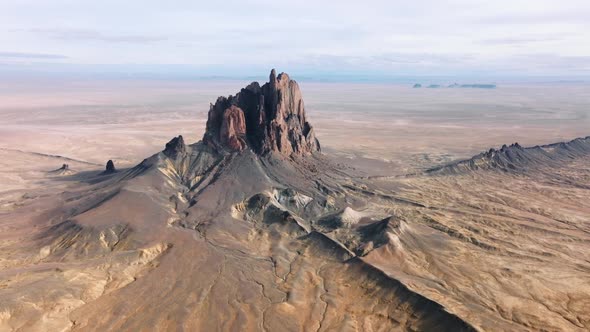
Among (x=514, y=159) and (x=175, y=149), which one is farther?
(x=514, y=159)

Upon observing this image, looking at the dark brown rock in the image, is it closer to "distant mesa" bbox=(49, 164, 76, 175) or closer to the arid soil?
the arid soil

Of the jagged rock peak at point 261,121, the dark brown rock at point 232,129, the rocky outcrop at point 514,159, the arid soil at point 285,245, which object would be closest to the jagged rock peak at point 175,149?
the arid soil at point 285,245

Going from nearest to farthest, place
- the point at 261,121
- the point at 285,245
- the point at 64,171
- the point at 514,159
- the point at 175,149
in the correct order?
the point at 285,245 < the point at 175,149 < the point at 261,121 < the point at 64,171 < the point at 514,159

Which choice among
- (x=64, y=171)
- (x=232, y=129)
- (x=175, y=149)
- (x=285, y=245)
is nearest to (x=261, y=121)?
(x=232, y=129)

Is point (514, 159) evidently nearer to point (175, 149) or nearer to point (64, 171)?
point (175, 149)

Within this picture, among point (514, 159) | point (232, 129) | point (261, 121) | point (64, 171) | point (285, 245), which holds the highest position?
point (261, 121)

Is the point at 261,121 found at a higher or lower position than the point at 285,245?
higher

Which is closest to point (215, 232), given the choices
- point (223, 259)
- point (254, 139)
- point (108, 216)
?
point (223, 259)

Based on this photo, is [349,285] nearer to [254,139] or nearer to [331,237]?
[331,237]
